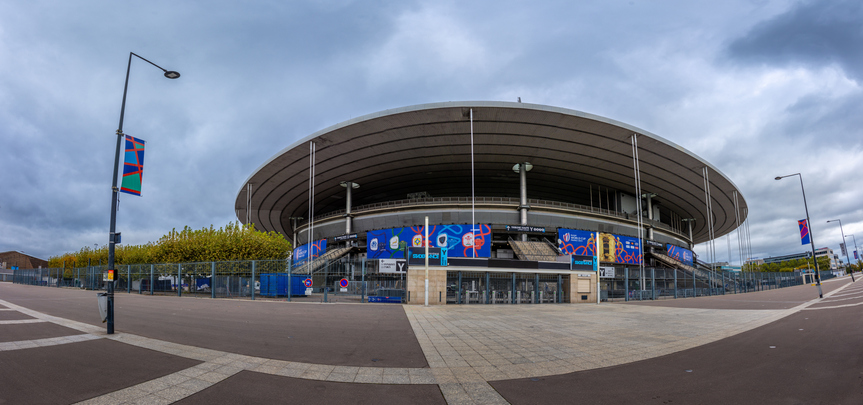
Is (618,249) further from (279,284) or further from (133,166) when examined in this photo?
(133,166)

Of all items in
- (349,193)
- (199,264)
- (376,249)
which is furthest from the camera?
(349,193)

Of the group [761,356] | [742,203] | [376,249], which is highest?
[742,203]

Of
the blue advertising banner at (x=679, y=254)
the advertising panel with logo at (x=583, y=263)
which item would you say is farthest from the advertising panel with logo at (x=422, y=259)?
the blue advertising banner at (x=679, y=254)

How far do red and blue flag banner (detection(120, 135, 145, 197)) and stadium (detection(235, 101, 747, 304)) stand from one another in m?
14.6

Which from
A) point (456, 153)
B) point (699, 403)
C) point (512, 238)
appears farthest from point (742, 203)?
point (699, 403)

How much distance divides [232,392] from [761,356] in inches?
390

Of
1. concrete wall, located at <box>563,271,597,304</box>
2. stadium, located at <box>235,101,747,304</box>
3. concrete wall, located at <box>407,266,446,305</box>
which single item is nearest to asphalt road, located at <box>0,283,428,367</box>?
concrete wall, located at <box>407,266,446,305</box>

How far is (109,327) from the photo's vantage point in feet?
33.9

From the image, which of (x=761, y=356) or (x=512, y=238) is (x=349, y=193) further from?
(x=761, y=356)

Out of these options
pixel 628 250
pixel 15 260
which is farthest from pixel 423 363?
pixel 15 260

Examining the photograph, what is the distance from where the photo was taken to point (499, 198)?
47.6m

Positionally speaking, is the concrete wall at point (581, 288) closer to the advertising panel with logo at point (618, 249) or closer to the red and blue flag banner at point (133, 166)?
the red and blue flag banner at point (133, 166)

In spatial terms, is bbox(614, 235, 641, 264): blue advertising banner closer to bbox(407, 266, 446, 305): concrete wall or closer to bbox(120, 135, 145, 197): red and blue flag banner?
bbox(407, 266, 446, 305): concrete wall

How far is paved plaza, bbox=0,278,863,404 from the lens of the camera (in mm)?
5508
